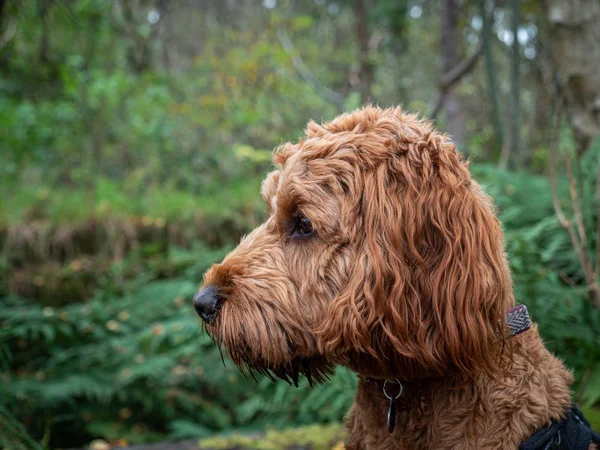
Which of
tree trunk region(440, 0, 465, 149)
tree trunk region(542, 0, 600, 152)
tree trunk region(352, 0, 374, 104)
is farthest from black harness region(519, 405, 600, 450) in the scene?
tree trunk region(352, 0, 374, 104)

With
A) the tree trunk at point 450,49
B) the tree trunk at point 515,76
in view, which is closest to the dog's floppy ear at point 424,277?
the tree trunk at point 515,76

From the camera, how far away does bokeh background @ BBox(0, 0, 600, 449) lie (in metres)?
4.69

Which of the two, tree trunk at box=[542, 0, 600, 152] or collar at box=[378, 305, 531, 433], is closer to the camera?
collar at box=[378, 305, 531, 433]

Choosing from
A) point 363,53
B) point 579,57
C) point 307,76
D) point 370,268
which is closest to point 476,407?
point 370,268

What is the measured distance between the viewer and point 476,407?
2213mm

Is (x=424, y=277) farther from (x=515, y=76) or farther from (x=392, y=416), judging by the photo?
(x=515, y=76)

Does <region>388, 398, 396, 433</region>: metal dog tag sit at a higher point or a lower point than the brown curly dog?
lower

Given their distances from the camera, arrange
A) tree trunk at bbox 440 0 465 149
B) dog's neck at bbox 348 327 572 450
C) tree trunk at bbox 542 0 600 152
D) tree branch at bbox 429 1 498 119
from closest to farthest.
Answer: dog's neck at bbox 348 327 572 450 < tree trunk at bbox 542 0 600 152 < tree branch at bbox 429 1 498 119 < tree trunk at bbox 440 0 465 149

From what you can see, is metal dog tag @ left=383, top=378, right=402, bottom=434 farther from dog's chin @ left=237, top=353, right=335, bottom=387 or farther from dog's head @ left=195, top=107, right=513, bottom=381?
dog's chin @ left=237, top=353, right=335, bottom=387

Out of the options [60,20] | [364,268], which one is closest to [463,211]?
[364,268]

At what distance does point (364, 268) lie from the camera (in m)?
2.22

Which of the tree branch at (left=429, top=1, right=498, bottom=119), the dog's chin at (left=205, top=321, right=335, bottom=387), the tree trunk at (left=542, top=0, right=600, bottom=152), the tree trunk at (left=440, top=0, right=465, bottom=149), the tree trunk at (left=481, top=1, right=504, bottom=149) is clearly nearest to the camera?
the dog's chin at (left=205, top=321, right=335, bottom=387)

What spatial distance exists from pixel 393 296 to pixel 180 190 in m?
9.57

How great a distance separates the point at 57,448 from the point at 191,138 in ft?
25.3
